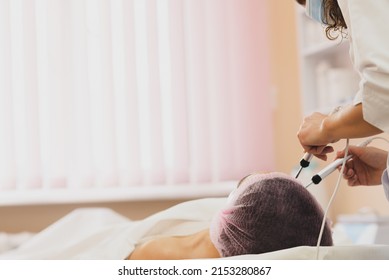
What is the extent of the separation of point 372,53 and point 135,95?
1455 millimetres

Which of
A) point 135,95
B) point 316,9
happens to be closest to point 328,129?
point 316,9

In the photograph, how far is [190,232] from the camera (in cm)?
133

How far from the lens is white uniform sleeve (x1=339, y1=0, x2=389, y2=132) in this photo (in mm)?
798

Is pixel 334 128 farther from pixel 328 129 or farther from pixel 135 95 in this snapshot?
pixel 135 95

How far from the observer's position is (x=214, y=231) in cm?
111

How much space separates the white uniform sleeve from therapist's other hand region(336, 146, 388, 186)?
10.6 inches

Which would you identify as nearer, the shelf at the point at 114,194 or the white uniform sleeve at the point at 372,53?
the white uniform sleeve at the point at 372,53

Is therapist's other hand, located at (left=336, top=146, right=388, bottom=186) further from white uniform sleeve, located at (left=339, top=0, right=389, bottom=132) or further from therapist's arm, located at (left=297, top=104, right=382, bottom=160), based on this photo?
white uniform sleeve, located at (left=339, top=0, right=389, bottom=132)

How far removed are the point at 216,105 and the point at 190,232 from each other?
99 cm

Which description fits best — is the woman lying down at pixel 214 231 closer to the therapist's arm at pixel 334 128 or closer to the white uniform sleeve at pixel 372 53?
the therapist's arm at pixel 334 128

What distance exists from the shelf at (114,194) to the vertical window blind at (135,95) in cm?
3

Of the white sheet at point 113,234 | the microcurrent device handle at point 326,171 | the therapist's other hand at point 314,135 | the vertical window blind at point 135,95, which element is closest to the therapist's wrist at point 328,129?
the therapist's other hand at point 314,135

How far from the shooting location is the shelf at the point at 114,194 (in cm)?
186
